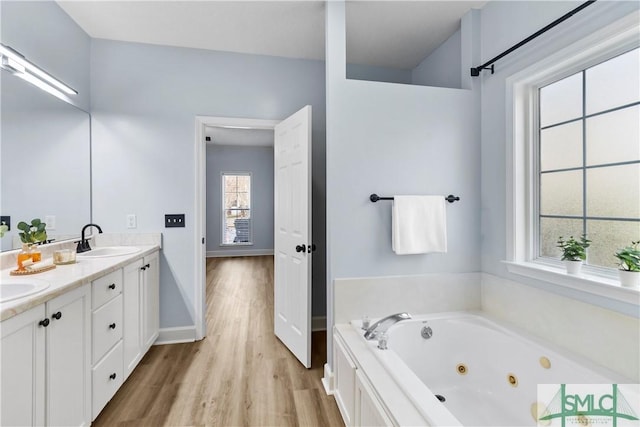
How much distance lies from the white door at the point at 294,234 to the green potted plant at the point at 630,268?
169 centimetres

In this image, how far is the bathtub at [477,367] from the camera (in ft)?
4.62

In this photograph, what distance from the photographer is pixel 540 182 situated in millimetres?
1900

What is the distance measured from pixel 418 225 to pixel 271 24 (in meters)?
1.93

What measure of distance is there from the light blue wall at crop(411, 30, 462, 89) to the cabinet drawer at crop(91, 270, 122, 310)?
290 cm

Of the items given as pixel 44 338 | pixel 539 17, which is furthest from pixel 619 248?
pixel 44 338

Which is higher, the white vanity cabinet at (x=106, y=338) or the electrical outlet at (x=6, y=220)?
the electrical outlet at (x=6, y=220)

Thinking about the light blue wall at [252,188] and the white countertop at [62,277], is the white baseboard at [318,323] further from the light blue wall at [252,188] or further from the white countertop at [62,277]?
the light blue wall at [252,188]

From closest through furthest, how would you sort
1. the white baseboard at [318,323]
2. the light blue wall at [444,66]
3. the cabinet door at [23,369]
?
1. the cabinet door at [23,369]
2. the light blue wall at [444,66]
3. the white baseboard at [318,323]

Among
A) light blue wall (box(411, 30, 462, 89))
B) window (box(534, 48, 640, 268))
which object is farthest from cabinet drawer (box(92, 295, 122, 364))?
light blue wall (box(411, 30, 462, 89))

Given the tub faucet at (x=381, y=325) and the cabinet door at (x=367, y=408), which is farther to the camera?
the tub faucet at (x=381, y=325)

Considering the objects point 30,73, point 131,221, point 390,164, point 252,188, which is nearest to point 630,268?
point 390,164

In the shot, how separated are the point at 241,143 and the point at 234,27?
4.52 m

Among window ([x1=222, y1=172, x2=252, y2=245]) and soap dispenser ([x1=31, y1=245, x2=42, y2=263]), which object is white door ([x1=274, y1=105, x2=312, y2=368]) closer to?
soap dispenser ([x1=31, y1=245, x2=42, y2=263])

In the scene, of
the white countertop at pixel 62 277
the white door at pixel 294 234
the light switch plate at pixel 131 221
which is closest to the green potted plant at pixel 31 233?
the white countertop at pixel 62 277
